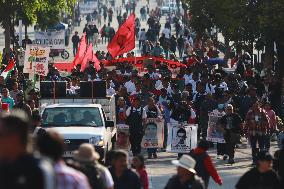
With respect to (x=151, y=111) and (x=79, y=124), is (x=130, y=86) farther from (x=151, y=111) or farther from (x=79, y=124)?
(x=79, y=124)

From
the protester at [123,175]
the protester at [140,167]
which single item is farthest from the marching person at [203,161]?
the protester at [123,175]

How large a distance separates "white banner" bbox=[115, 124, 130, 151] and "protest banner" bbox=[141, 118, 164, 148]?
0.43m

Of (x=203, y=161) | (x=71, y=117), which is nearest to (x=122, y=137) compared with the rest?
(x=71, y=117)

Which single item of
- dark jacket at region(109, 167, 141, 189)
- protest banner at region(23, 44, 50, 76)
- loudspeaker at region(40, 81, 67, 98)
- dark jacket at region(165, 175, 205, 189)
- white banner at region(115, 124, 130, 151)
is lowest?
white banner at region(115, 124, 130, 151)

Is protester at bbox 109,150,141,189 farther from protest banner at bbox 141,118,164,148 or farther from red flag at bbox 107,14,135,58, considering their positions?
red flag at bbox 107,14,135,58

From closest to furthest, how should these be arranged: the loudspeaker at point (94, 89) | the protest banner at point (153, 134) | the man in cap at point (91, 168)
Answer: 1. the man in cap at point (91, 168)
2. the loudspeaker at point (94, 89)
3. the protest banner at point (153, 134)

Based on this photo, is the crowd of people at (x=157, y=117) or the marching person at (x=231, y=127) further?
the marching person at (x=231, y=127)

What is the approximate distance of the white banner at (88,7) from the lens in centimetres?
10438

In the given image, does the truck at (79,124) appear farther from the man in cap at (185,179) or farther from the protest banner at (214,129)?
the man in cap at (185,179)

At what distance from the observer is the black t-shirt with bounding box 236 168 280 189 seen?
42.4ft

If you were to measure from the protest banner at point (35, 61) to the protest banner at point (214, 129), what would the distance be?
6157 mm

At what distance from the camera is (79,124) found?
874 inches

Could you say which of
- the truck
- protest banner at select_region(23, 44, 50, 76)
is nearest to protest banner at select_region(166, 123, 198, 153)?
the truck

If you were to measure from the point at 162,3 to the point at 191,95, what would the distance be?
300 feet
